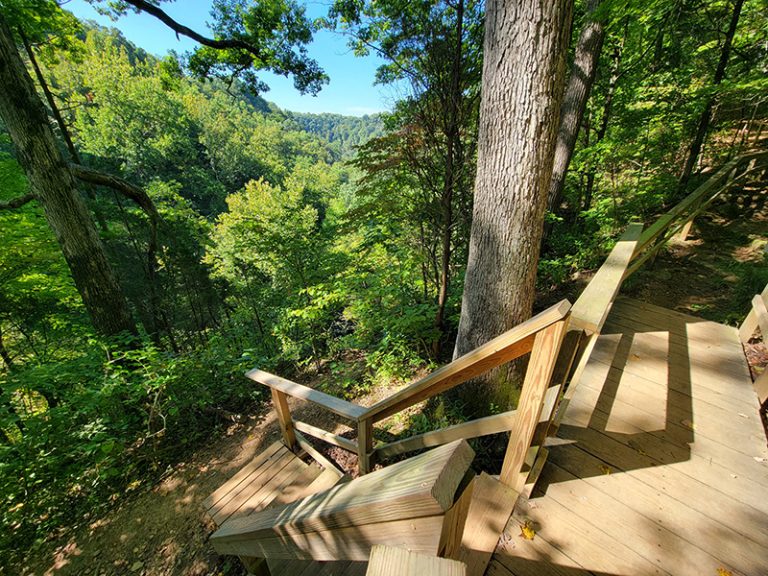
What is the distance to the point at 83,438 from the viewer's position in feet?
10.9

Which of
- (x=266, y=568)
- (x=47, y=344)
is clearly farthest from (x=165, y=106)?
(x=266, y=568)

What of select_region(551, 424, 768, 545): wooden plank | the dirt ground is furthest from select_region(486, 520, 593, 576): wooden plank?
the dirt ground

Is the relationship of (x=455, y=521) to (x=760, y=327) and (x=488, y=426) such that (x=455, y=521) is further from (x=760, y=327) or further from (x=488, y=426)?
(x=760, y=327)

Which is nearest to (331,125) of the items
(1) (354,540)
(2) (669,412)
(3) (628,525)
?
(2) (669,412)

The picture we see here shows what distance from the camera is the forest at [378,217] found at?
8.80 ft

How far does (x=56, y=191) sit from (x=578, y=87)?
25.7 feet

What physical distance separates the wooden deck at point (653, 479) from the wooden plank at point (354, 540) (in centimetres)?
99

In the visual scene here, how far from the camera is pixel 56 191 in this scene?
3.89 metres

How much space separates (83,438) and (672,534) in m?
5.27

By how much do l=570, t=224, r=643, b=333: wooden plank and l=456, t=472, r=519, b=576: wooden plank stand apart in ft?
3.17

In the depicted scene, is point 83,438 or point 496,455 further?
point 83,438

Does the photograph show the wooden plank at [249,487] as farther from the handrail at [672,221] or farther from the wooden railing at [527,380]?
the handrail at [672,221]

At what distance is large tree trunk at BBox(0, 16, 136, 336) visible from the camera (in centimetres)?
355

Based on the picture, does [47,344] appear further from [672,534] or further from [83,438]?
[672,534]
